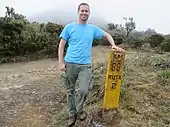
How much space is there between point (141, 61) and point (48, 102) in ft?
10.2

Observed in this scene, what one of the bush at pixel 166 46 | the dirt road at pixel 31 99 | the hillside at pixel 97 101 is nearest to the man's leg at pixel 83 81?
the hillside at pixel 97 101

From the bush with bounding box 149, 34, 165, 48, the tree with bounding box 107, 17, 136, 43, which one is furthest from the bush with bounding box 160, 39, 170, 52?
the tree with bounding box 107, 17, 136, 43

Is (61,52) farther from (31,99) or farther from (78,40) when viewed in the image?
(31,99)

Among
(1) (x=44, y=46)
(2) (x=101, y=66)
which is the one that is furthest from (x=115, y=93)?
(1) (x=44, y=46)

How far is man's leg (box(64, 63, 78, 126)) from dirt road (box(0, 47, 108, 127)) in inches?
22.1

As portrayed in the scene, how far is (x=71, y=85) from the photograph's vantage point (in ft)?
16.7

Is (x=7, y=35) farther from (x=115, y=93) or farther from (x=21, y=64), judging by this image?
(x=115, y=93)

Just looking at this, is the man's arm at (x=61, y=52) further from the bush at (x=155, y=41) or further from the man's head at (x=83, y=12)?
the bush at (x=155, y=41)

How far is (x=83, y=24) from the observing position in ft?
16.0

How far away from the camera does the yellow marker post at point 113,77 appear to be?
4840mm

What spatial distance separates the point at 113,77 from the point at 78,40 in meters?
0.63

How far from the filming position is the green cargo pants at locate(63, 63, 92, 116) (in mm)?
4875

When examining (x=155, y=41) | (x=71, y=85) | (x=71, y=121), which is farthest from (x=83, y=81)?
(x=155, y=41)

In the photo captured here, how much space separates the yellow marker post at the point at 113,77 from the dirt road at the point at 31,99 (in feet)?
3.45
